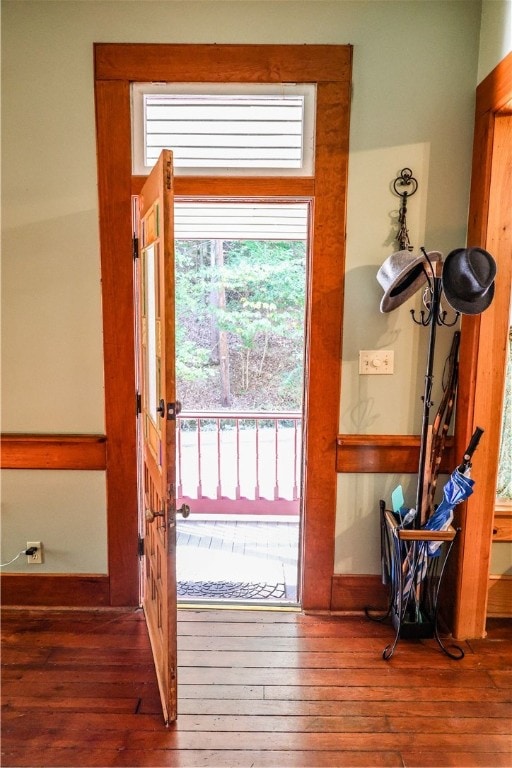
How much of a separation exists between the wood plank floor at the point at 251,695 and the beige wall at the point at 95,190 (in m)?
0.39

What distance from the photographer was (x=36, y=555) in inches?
105

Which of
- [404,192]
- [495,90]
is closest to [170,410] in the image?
[404,192]

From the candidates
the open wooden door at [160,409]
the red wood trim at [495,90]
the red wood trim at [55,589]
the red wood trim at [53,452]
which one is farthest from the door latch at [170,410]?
the red wood trim at [495,90]

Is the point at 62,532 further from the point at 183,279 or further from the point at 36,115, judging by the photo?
the point at 183,279

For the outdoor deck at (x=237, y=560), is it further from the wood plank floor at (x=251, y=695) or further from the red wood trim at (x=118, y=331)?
the red wood trim at (x=118, y=331)

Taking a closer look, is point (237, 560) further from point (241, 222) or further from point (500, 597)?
point (241, 222)

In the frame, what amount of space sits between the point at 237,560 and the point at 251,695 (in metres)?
1.30

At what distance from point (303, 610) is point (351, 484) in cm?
69

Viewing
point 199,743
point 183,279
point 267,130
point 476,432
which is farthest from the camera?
point 183,279

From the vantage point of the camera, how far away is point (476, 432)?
2207mm

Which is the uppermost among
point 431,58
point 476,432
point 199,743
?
point 431,58

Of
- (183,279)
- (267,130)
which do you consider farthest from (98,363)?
(183,279)

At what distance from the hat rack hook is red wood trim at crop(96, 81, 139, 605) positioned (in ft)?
4.03

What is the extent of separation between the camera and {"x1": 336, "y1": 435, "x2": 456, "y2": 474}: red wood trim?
2545 millimetres
